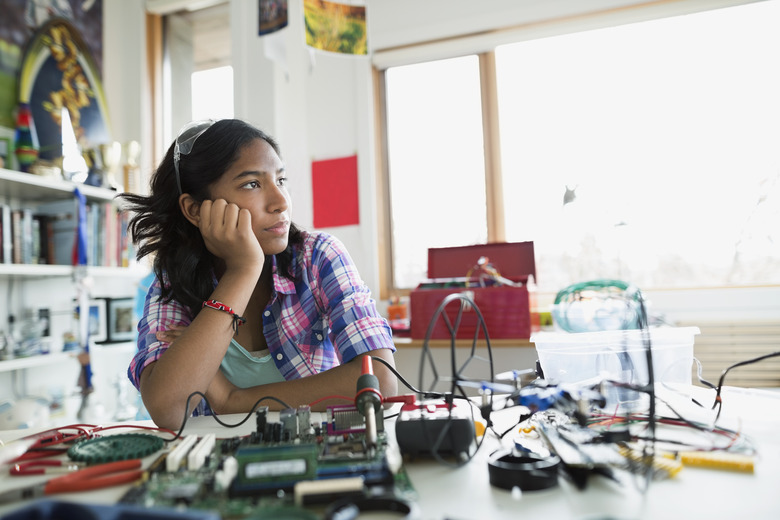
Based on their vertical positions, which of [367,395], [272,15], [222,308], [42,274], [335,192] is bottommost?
[367,395]

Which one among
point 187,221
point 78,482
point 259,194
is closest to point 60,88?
point 187,221

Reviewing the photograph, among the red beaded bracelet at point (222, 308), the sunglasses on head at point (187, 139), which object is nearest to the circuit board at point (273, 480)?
the red beaded bracelet at point (222, 308)

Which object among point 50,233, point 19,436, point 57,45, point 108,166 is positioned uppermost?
point 57,45

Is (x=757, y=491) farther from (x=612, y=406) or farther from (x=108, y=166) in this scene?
(x=108, y=166)

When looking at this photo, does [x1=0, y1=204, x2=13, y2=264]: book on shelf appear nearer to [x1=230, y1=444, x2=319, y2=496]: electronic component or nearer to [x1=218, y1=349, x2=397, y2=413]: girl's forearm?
[x1=218, y1=349, x2=397, y2=413]: girl's forearm

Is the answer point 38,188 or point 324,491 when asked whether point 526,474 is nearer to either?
point 324,491

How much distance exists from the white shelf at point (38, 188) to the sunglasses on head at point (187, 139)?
0.95 meters

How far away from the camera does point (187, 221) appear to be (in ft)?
4.09

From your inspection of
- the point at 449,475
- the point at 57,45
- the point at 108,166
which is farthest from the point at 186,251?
the point at 57,45

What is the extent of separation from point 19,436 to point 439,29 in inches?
95.5

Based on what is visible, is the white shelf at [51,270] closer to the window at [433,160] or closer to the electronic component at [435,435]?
the window at [433,160]

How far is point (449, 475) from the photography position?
0.54 metres

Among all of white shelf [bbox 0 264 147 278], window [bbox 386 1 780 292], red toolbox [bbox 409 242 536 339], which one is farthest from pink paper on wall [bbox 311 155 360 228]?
white shelf [bbox 0 264 147 278]

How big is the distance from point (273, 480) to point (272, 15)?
1941 mm
